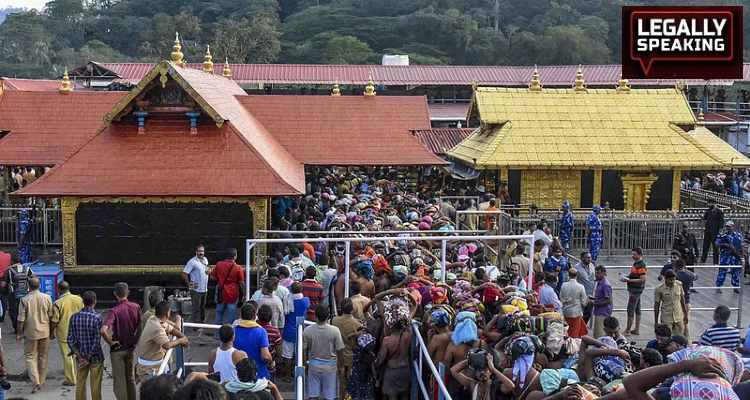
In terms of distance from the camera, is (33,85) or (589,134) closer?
(589,134)

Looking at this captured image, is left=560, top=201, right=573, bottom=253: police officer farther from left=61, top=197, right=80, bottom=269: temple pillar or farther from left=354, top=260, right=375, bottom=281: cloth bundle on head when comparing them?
left=61, top=197, right=80, bottom=269: temple pillar

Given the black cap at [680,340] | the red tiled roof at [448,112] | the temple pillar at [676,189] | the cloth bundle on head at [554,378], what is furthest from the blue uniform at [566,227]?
the red tiled roof at [448,112]

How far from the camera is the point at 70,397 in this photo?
10016 mm

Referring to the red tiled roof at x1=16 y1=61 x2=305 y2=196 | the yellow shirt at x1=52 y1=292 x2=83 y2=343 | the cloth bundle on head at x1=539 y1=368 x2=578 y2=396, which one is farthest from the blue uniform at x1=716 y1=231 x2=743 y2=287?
the yellow shirt at x1=52 y1=292 x2=83 y2=343

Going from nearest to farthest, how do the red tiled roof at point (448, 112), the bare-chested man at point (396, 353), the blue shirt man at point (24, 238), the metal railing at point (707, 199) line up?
1. the bare-chested man at point (396, 353)
2. the blue shirt man at point (24, 238)
3. the metal railing at point (707, 199)
4. the red tiled roof at point (448, 112)

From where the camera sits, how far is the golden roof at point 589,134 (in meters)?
21.3

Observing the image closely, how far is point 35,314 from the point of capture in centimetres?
991

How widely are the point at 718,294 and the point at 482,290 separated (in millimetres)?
8019

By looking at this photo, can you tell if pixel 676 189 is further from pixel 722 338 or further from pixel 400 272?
pixel 722 338

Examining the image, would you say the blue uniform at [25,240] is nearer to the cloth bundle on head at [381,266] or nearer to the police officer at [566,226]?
the cloth bundle on head at [381,266]

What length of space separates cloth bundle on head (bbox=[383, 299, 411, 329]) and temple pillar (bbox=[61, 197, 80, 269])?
7517 mm

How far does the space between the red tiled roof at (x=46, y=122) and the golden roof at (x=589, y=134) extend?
10.2m

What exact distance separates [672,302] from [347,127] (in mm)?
11180

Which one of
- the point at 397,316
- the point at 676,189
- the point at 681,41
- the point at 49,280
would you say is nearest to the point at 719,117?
the point at 676,189
